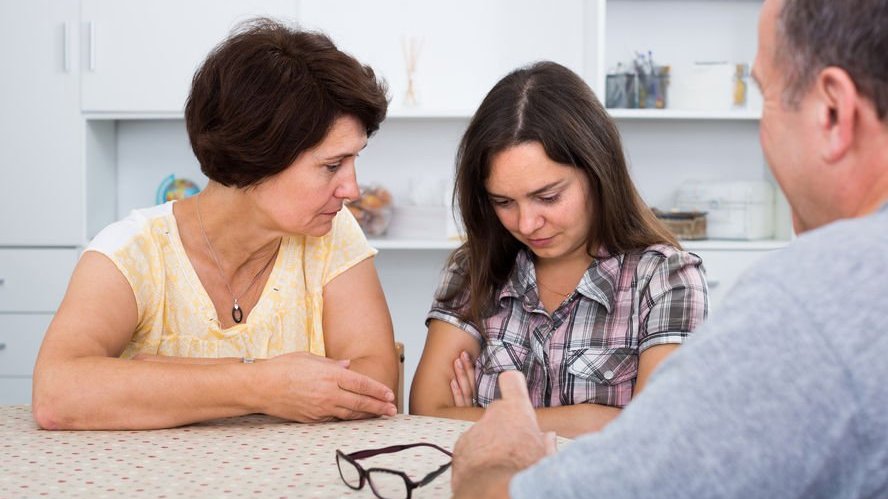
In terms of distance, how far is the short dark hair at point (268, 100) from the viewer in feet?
5.70

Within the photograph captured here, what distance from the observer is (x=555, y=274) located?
1.99 m

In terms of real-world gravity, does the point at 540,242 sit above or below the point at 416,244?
above

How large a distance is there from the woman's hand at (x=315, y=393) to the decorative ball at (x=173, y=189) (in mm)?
2246

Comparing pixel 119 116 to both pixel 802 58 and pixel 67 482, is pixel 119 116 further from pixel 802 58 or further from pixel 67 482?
pixel 802 58

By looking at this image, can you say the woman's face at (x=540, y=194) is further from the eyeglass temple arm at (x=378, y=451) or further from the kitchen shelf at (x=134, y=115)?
the kitchen shelf at (x=134, y=115)

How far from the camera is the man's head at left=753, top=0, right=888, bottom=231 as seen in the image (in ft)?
2.47

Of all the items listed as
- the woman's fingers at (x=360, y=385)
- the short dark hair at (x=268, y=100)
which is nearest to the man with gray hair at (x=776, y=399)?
the woman's fingers at (x=360, y=385)

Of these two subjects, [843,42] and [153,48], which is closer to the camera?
[843,42]

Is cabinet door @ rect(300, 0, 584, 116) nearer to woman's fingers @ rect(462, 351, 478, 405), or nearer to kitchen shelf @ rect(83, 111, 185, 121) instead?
kitchen shelf @ rect(83, 111, 185, 121)

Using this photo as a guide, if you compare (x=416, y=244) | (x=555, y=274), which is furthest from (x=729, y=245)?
(x=555, y=274)

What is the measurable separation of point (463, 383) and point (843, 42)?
1.28m

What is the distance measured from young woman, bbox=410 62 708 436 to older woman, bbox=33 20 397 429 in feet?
0.60

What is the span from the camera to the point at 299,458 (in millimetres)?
1310

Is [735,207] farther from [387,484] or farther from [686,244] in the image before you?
[387,484]
